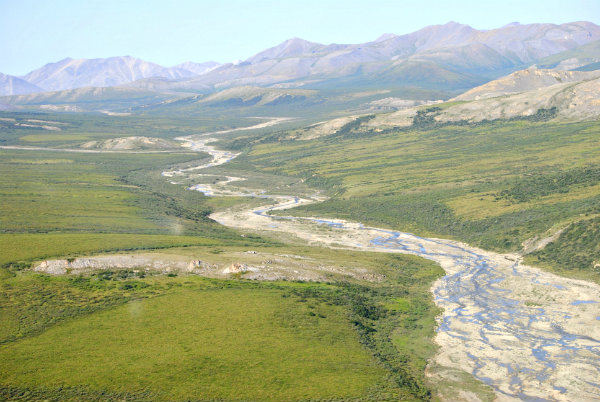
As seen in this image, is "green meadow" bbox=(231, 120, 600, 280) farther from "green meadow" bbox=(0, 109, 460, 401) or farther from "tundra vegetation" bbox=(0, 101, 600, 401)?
"green meadow" bbox=(0, 109, 460, 401)

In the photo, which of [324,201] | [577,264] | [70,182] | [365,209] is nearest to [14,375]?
[577,264]

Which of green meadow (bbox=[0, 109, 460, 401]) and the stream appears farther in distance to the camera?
the stream

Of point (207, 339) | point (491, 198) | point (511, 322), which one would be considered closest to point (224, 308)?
point (207, 339)

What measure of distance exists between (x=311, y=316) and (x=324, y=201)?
100 metres

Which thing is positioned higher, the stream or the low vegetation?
the low vegetation

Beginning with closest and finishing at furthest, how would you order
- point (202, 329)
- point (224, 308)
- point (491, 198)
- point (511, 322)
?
point (202, 329) < point (224, 308) < point (511, 322) < point (491, 198)

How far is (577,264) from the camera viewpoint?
94.3 meters

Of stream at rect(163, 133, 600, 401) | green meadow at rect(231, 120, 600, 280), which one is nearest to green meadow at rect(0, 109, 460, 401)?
stream at rect(163, 133, 600, 401)

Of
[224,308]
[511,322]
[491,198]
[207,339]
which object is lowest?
[511,322]

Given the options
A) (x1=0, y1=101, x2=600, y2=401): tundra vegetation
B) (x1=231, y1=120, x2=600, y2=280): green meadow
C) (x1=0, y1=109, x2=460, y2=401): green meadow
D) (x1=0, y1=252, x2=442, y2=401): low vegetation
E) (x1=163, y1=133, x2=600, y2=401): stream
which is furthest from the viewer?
(x1=231, y1=120, x2=600, y2=280): green meadow

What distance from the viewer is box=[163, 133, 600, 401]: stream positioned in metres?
56.9

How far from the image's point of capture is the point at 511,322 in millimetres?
73125

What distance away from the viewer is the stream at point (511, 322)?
56.9 m

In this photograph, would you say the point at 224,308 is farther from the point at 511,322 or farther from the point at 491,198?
the point at 491,198
